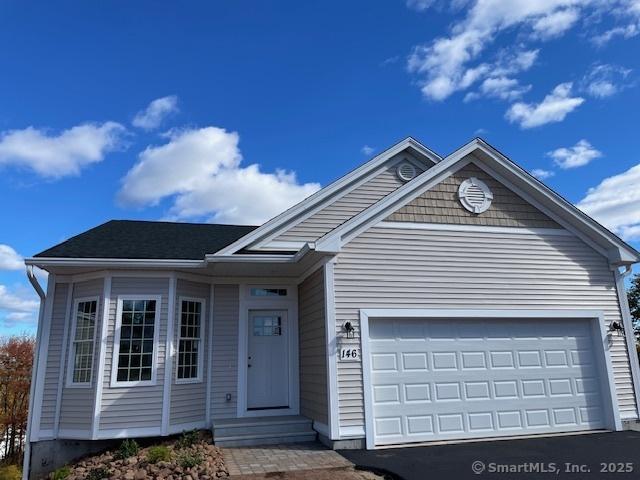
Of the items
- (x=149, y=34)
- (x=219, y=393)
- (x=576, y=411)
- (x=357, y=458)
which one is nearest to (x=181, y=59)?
(x=149, y=34)

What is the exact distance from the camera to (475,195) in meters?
8.50

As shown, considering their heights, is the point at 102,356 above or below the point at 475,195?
below

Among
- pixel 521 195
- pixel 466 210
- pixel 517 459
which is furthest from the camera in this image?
pixel 521 195

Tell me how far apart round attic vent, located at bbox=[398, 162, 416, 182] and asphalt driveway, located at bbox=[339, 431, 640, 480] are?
20.0ft

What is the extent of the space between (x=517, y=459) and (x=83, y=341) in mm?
7566

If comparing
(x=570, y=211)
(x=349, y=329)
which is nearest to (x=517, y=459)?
(x=349, y=329)

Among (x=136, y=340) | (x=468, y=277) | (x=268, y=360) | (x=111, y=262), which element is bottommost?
(x=268, y=360)

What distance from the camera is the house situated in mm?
7512

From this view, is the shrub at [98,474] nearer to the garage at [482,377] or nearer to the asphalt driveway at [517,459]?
the asphalt driveway at [517,459]

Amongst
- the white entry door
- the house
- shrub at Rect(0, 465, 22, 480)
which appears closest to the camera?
the house

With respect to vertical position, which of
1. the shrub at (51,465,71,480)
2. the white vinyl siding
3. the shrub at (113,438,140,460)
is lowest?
the shrub at (51,465,71,480)

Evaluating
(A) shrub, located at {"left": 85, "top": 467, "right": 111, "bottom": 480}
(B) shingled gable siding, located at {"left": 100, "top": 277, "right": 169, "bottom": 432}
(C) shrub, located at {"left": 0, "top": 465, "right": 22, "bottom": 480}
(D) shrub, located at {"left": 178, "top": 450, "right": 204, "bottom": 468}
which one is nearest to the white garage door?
(D) shrub, located at {"left": 178, "top": 450, "right": 204, "bottom": 468}

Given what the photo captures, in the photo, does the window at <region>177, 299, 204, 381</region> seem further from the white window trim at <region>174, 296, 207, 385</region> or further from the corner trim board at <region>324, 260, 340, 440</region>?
the corner trim board at <region>324, 260, 340, 440</region>

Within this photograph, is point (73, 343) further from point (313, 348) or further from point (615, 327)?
point (615, 327)
